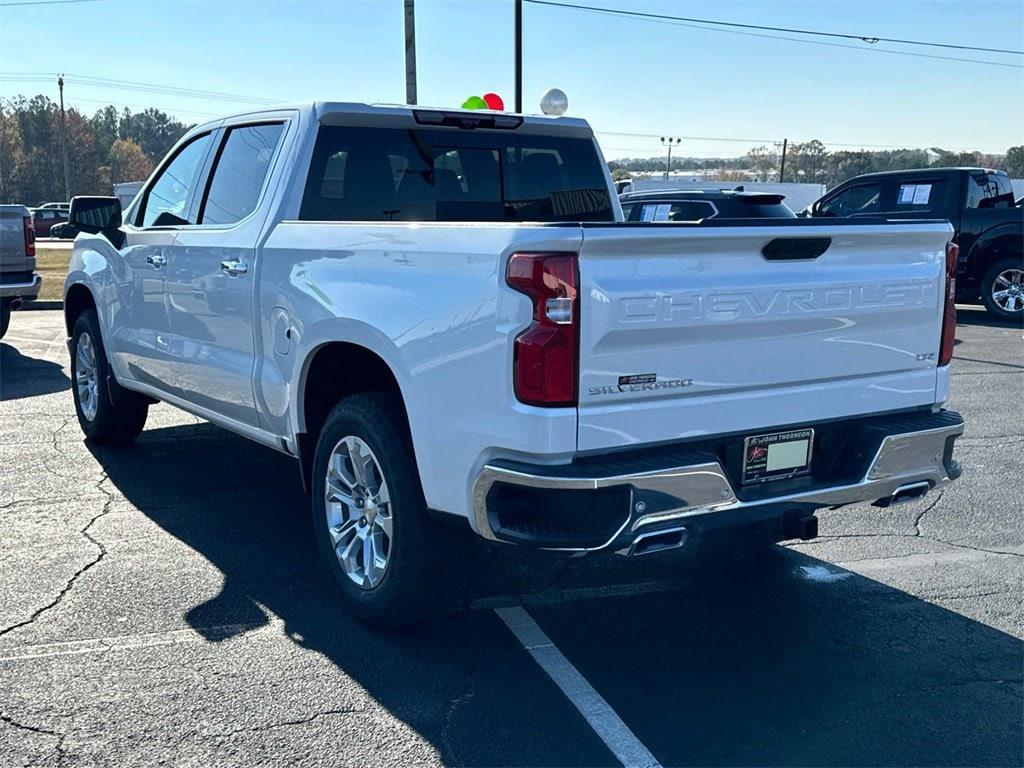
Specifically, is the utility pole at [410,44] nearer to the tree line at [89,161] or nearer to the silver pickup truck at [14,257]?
the silver pickup truck at [14,257]

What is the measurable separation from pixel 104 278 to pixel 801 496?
464cm

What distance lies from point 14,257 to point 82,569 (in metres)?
7.96

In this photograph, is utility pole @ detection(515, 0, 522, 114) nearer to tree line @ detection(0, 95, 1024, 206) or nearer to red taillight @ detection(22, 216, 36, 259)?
red taillight @ detection(22, 216, 36, 259)

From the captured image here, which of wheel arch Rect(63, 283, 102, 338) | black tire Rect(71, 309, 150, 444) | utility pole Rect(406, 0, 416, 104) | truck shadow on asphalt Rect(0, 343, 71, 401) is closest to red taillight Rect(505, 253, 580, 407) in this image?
black tire Rect(71, 309, 150, 444)

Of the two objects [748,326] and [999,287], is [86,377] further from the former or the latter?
[999,287]

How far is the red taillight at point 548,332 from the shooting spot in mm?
3199

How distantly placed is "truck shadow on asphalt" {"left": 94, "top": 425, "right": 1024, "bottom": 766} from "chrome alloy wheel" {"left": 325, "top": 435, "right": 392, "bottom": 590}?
0.24 metres

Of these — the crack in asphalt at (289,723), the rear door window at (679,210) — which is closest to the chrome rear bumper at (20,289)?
the rear door window at (679,210)

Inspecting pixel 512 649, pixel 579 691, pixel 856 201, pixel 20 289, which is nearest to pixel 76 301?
pixel 512 649

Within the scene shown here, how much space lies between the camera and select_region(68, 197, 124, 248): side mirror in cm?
636

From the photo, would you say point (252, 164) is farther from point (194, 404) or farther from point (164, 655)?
point (164, 655)

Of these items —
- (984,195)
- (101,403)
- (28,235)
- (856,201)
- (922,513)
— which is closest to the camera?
(922,513)

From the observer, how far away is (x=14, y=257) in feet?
37.7

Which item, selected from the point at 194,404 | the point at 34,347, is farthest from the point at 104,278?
the point at 34,347
